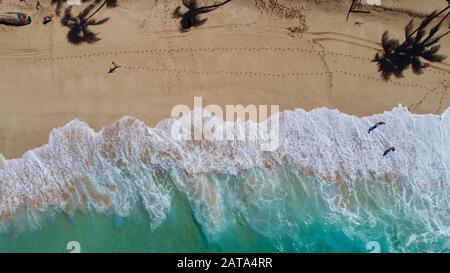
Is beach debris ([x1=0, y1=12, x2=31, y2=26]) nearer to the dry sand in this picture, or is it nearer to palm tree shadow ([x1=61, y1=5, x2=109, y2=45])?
the dry sand

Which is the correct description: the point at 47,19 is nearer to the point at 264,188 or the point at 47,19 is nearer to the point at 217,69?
the point at 217,69

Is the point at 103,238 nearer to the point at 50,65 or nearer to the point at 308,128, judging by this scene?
the point at 50,65

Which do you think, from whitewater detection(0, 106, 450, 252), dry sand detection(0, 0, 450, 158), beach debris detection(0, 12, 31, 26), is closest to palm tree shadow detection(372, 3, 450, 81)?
dry sand detection(0, 0, 450, 158)

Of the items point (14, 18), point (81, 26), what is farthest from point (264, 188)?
point (14, 18)

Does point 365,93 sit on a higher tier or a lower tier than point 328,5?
lower

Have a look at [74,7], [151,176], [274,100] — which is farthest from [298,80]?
[74,7]

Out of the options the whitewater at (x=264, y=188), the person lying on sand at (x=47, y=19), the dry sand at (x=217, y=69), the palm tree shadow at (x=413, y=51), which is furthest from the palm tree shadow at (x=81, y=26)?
the palm tree shadow at (x=413, y=51)

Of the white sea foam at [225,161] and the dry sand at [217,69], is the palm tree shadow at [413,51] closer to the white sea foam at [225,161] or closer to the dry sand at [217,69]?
the dry sand at [217,69]
